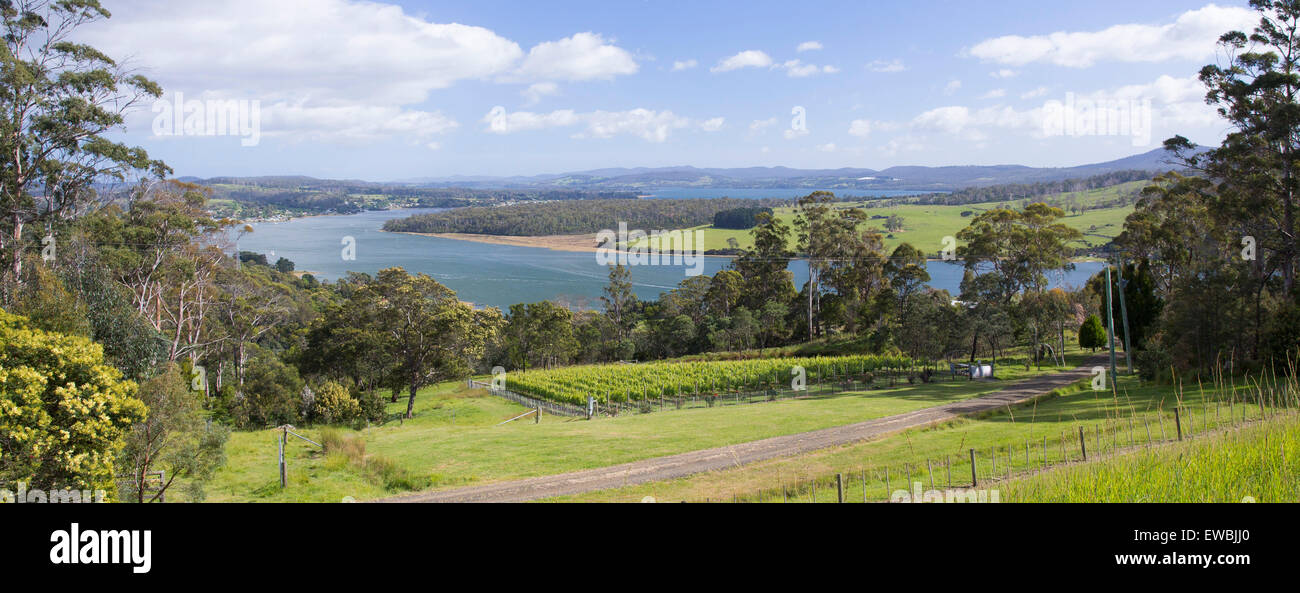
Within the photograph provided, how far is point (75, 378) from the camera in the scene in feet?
28.6

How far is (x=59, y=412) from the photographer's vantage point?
27.3ft

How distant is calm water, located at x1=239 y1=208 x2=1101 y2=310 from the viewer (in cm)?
7500

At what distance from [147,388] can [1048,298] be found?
109 feet

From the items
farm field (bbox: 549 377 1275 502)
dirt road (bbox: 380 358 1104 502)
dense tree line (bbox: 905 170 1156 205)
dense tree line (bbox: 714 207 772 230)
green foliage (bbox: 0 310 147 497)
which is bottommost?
dirt road (bbox: 380 358 1104 502)

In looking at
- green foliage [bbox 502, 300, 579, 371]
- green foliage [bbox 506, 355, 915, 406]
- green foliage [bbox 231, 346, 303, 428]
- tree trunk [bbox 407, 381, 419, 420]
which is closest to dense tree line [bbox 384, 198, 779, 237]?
green foliage [bbox 502, 300, 579, 371]

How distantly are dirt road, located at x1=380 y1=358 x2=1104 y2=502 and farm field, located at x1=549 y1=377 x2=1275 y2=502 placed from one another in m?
0.51

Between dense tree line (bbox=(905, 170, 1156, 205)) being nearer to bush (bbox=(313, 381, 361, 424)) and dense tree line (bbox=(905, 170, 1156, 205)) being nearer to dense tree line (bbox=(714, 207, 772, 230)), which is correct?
dense tree line (bbox=(714, 207, 772, 230))

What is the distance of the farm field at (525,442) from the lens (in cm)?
1274

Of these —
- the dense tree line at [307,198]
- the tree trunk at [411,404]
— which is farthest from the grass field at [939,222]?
the dense tree line at [307,198]

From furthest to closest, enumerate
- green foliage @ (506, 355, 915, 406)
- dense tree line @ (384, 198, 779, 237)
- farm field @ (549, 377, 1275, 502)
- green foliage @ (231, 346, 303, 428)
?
dense tree line @ (384, 198, 779, 237)
green foliage @ (506, 355, 915, 406)
green foliage @ (231, 346, 303, 428)
farm field @ (549, 377, 1275, 502)

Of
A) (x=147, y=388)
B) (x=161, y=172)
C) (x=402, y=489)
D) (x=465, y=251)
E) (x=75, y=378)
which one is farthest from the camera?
(x=465, y=251)

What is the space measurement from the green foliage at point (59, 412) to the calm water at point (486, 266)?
53.7m
